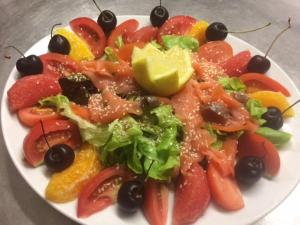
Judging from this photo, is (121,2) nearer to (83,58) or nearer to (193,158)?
(83,58)

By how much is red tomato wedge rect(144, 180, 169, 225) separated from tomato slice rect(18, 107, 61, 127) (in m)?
0.44

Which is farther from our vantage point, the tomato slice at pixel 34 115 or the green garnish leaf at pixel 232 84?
the green garnish leaf at pixel 232 84

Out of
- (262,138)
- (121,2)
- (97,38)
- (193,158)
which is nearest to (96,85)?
(97,38)

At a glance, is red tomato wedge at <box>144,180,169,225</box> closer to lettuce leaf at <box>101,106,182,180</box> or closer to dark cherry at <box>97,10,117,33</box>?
lettuce leaf at <box>101,106,182,180</box>

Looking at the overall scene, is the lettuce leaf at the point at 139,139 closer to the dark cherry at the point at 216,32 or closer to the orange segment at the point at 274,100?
the orange segment at the point at 274,100

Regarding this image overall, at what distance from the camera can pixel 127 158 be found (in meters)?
1.52

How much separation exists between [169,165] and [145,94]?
337 mm

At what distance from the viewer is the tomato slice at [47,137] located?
4.96 feet

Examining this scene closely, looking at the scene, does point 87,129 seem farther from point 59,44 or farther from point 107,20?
point 107,20

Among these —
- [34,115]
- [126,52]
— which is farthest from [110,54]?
[34,115]

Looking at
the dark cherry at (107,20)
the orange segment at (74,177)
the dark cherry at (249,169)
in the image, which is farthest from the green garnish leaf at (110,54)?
the dark cherry at (249,169)

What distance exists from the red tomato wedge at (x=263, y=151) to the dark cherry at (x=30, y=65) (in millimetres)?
833

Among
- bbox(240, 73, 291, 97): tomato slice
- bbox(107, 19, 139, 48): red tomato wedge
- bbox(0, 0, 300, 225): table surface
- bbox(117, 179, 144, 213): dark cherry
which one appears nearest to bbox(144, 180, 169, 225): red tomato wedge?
bbox(117, 179, 144, 213): dark cherry

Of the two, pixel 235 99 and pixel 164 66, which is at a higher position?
pixel 164 66
